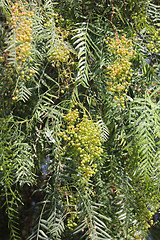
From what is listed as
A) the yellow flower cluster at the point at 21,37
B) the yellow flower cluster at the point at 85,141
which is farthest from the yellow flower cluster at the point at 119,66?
the yellow flower cluster at the point at 21,37

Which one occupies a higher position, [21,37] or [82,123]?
[21,37]

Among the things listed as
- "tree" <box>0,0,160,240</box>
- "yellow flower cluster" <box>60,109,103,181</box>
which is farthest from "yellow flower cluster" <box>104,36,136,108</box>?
"yellow flower cluster" <box>60,109,103,181</box>

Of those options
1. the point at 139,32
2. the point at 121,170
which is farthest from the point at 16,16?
the point at 121,170

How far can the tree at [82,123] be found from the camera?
98 centimetres

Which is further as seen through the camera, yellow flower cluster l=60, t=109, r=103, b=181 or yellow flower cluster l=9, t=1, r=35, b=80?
yellow flower cluster l=60, t=109, r=103, b=181

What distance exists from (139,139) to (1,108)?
1.94 feet

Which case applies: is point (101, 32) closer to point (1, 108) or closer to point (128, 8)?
point (128, 8)

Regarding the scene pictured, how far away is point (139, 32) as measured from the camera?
52.5 inches

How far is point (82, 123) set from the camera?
3.14 ft

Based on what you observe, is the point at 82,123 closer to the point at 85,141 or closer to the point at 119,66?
the point at 85,141

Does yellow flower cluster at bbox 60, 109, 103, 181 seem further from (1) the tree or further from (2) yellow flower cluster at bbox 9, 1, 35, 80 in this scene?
(2) yellow flower cluster at bbox 9, 1, 35, 80

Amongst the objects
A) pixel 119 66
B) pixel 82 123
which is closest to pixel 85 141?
pixel 82 123

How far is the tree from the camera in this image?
979 mm

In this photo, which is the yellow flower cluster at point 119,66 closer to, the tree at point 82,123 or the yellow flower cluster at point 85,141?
the tree at point 82,123
